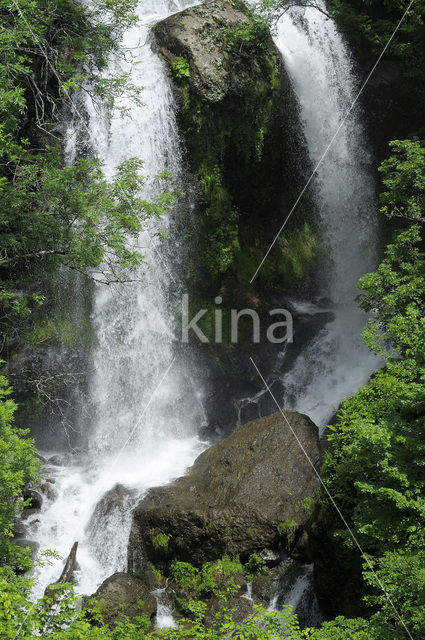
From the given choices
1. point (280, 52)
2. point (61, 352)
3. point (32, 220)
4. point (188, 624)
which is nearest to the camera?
point (188, 624)

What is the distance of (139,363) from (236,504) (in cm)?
480

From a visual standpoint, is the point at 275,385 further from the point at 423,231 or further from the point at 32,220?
the point at 32,220

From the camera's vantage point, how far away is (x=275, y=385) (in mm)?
15984

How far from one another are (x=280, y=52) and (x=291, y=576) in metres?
13.1

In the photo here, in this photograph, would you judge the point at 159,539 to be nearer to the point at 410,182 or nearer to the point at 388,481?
the point at 388,481

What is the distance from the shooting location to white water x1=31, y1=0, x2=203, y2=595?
13.3m

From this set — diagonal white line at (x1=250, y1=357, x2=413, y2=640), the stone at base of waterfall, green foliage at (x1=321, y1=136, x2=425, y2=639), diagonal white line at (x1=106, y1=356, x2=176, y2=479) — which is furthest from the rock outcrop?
the stone at base of waterfall

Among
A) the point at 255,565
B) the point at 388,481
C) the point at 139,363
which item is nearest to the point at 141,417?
the point at 139,363

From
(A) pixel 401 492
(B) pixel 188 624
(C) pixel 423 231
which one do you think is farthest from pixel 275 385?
(A) pixel 401 492

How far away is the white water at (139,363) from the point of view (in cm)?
1326

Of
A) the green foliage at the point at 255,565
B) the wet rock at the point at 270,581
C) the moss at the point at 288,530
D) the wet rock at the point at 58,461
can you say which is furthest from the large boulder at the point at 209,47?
the wet rock at the point at 270,581

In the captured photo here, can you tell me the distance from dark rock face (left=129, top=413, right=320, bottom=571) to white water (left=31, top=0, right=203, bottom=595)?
1.14 m

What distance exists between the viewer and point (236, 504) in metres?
10.9

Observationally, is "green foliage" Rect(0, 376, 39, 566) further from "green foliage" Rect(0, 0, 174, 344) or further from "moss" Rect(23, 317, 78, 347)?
"moss" Rect(23, 317, 78, 347)
